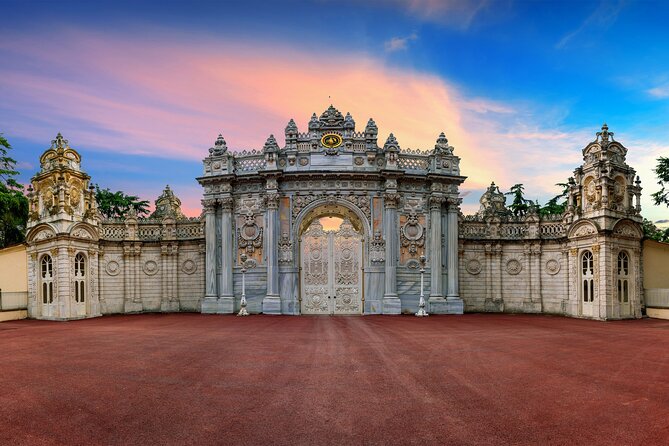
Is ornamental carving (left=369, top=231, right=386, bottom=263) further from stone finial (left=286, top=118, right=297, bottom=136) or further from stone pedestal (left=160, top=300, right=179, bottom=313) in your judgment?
stone pedestal (left=160, top=300, right=179, bottom=313)

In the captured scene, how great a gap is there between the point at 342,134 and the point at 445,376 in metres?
18.2

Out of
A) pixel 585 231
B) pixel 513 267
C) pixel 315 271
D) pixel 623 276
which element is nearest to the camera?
pixel 623 276

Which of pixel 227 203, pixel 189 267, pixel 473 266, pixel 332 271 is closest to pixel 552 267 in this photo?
pixel 473 266

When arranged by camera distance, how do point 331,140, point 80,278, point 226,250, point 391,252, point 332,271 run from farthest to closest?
point 331,140 → point 226,250 → point 332,271 → point 391,252 → point 80,278

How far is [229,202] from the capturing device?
25.8m

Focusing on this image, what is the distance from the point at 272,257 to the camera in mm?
24859

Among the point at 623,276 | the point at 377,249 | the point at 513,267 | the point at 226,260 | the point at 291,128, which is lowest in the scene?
the point at 623,276

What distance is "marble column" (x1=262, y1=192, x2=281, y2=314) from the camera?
968 inches

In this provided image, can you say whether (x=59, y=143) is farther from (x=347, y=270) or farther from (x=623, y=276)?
(x=623, y=276)

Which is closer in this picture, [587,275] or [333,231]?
[587,275]

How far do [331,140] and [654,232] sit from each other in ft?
121

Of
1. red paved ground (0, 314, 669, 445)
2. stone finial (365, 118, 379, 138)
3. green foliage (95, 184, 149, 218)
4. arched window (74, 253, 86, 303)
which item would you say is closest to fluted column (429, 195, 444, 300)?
stone finial (365, 118, 379, 138)

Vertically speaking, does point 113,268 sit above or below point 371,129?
below

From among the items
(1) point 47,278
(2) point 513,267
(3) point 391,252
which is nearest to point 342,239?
(3) point 391,252
